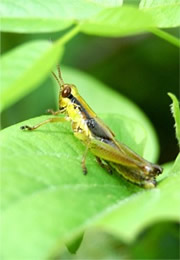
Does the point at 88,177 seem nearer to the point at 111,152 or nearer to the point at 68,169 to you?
the point at 68,169

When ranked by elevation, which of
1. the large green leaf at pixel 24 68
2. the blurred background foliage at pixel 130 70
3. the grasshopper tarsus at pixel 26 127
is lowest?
the blurred background foliage at pixel 130 70

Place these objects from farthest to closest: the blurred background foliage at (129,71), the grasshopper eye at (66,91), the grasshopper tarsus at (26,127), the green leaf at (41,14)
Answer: the blurred background foliage at (129,71)
the grasshopper eye at (66,91)
the grasshopper tarsus at (26,127)
the green leaf at (41,14)

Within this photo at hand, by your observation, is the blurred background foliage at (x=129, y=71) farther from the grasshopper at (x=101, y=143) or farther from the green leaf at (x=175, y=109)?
the green leaf at (x=175, y=109)

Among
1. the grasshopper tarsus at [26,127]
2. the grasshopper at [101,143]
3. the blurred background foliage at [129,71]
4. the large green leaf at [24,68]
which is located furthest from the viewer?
the blurred background foliage at [129,71]

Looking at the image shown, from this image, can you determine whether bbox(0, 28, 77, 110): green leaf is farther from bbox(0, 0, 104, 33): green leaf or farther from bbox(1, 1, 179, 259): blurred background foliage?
bbox(1, 1, 179, 259): blurred background foliage

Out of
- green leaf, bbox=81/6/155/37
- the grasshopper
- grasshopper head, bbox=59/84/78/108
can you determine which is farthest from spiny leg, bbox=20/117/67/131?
green leaf, bbox=81/6/155/37

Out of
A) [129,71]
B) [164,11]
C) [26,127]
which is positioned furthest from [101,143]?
[129,71]

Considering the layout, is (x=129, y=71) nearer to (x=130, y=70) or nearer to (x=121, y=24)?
(x=130, y=70)

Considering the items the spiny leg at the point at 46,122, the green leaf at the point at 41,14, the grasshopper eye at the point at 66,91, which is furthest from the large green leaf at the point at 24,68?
the grasshopper eye at the point at 66,91
